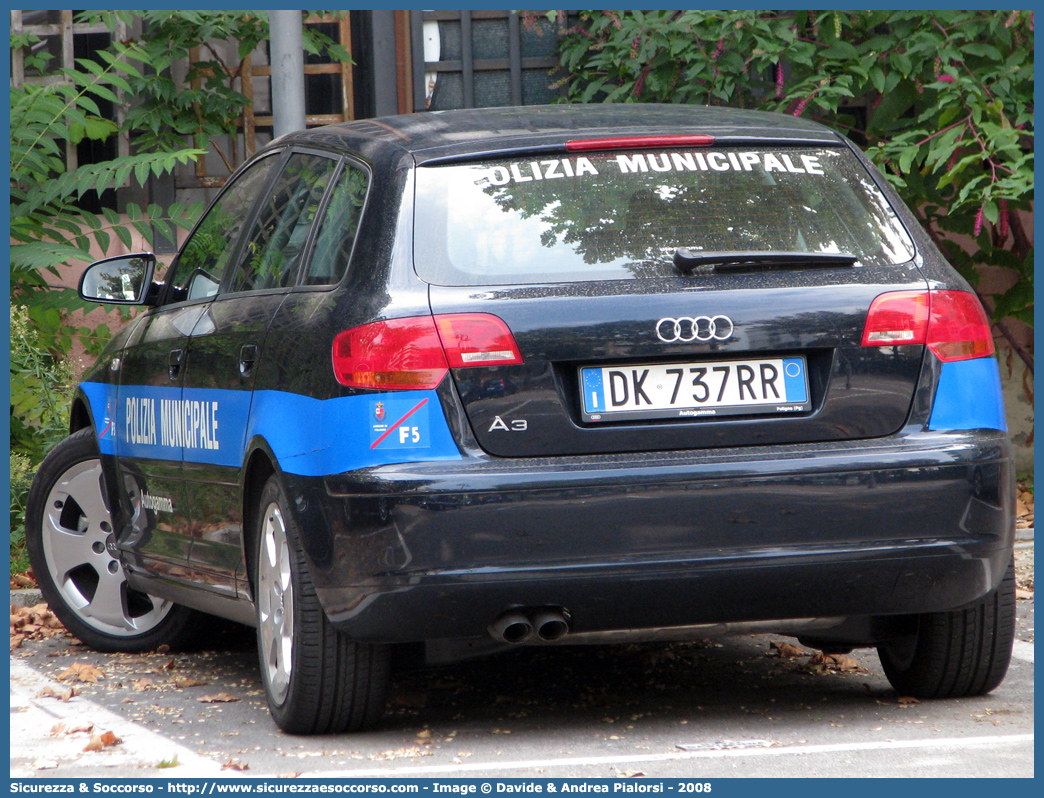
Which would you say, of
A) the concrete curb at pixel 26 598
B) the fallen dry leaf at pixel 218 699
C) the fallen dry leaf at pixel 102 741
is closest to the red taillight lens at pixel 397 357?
the fallen dry leaf at pixel 102 741

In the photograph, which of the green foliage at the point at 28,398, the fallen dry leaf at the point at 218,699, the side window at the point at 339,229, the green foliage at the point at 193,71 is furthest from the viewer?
the green foliage at the point at 193,71

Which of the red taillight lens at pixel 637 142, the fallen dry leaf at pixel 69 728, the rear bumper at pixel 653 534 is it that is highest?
the red taillight lens at pixel 637 142

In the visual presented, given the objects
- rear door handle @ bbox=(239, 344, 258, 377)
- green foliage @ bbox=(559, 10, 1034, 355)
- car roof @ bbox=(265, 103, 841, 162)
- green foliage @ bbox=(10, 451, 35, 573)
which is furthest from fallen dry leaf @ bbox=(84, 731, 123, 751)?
green foliage @ bbox=(559, 10, 1034, 355)

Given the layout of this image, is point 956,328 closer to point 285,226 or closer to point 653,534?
point 653,534

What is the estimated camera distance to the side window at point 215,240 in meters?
5.27

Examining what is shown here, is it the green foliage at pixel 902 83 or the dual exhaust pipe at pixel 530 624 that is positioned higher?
the green foliage at pixel 902 83

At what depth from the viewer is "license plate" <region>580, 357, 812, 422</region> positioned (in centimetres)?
389

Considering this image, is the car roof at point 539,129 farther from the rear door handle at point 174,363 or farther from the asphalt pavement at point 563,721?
A: the asphalt pavement at point 563,721

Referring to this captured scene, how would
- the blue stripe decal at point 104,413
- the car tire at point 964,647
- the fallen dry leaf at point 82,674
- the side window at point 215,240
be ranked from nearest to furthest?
1. the car tire at point 964,647
2. the side window at point 215,240
3. the fallen dry leaf at point 82,674
4. the blue stripe decal at point 104,413

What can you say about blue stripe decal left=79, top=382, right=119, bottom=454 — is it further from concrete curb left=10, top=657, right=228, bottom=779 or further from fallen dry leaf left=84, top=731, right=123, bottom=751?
fallen dry leaf left=84, top=731, right=123, bottom=751

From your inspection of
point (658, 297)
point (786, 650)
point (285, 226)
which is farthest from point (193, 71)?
point (658, 297)

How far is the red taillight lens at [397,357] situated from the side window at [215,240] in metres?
1.43

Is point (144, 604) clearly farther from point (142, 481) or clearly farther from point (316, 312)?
point (316, 312)

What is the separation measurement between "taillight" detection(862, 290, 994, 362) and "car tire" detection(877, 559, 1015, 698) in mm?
697
